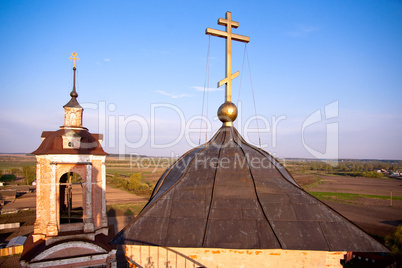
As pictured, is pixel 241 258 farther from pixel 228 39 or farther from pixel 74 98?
pixel 74 98

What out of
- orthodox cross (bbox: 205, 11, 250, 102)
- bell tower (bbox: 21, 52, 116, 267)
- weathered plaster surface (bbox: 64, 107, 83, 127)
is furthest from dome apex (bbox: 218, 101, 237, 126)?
weathered plaster surface (bbox: 64, 107, 83, 127)

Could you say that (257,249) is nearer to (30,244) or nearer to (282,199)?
(282,199)

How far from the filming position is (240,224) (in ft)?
14.2

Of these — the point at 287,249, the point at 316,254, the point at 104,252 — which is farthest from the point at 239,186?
the point at 104,252

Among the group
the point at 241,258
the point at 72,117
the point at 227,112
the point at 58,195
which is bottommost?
the point at 58,195

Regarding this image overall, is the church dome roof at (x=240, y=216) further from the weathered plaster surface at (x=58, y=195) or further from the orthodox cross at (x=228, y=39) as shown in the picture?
the weathered plaster surface at (x=58, y=195)

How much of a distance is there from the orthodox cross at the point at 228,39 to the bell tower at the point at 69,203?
7165mm

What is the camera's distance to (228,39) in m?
6.96

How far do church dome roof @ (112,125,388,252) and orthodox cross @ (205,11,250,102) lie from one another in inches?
81.4

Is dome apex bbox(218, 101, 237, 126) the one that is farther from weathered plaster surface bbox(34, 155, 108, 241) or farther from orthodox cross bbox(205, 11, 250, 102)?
weathered plaster surface bbox(34, 155, 108, 241)

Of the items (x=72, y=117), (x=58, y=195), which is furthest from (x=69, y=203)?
(x=72, y=117)

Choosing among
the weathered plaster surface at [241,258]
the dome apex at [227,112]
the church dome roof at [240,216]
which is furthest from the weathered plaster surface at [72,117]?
the weathered plaster surface at [241,258]

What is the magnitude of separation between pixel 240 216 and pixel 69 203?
945cm

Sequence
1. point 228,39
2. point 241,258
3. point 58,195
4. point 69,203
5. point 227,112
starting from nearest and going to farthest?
point 241,258, point 227,112, point 228,39, point 58,195, point 69,203
